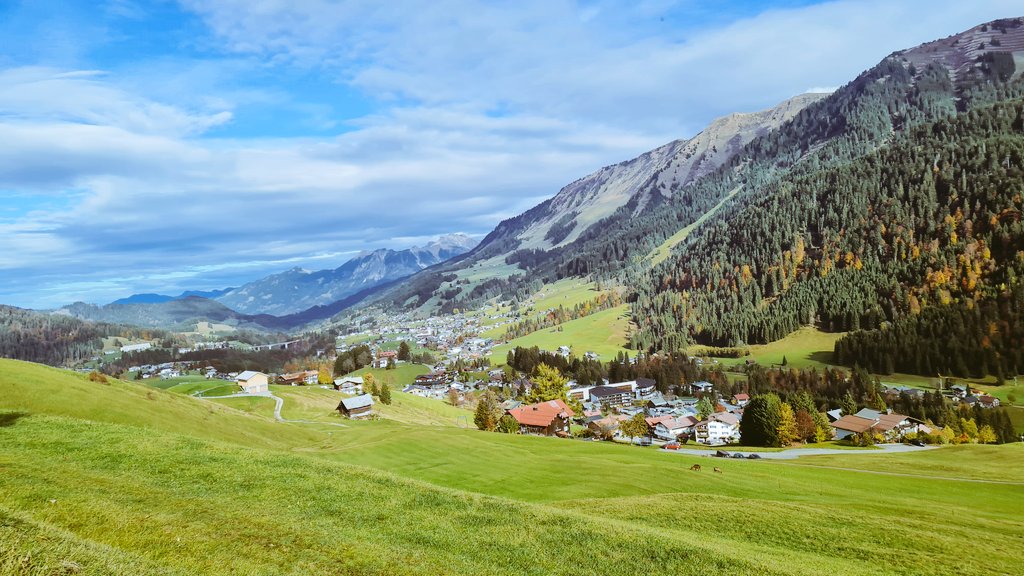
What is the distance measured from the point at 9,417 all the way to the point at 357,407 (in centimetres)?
8272

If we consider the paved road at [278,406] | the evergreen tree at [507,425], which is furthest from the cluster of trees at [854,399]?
the paved road at [278,406]

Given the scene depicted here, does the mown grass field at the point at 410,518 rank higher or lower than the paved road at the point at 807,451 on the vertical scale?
higher

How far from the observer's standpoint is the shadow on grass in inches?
1289

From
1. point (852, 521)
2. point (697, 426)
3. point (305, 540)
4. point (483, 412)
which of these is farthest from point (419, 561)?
point (697, 426)

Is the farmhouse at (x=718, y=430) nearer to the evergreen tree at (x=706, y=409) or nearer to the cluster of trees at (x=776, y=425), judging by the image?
the evergreen tree at (x=706, y=409)

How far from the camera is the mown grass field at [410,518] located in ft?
51.0

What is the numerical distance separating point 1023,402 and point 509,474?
7034 inches

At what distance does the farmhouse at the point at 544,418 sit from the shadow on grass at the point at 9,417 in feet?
338

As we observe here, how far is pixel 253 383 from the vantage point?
141m

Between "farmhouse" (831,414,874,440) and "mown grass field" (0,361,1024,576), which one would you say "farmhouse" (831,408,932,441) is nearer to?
"farmhouse" (831,414,874,440)

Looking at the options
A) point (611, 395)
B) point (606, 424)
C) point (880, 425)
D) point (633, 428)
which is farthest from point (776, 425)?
point (611, 395)

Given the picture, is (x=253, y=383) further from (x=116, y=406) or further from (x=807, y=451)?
(x=807, y=451)

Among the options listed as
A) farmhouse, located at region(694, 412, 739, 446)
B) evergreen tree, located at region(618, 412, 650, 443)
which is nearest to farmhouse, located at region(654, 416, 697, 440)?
farmhouse, located at region(694, 412, 739, 446)

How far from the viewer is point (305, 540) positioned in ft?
60.3
